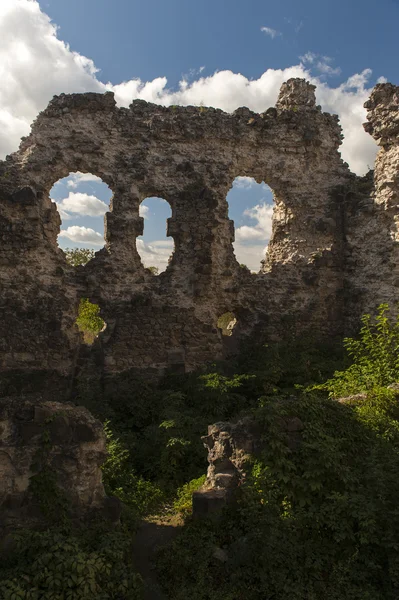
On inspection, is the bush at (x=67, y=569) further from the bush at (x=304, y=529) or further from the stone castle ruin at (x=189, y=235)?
the stone castle ruin at (x=189, y=235)

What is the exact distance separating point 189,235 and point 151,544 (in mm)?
7427

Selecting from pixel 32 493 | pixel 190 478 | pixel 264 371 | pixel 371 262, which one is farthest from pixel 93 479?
pixel 371 262

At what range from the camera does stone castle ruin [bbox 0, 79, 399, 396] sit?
31.7 feet

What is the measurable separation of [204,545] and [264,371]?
5.11 meters

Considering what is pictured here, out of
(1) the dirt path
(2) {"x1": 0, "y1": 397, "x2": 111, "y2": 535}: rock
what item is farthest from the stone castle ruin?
(1) the dirt path

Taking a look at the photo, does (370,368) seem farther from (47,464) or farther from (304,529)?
(47,464)

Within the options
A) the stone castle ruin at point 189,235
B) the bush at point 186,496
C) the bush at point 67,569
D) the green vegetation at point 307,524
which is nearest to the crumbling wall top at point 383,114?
the stone castle ruin at point 189,235

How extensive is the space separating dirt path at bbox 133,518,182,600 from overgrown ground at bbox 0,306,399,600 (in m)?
0.09

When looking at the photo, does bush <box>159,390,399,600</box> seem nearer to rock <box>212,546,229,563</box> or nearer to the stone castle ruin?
rock <box>212,546,229,563</box>

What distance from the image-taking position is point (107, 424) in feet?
27.0

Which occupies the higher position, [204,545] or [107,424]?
[107,424]

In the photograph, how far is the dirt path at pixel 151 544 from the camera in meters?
4.49

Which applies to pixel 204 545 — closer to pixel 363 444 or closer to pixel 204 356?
pixel 363 444

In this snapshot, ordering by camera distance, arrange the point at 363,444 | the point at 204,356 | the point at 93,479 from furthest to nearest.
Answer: the point at 204,356 → the point at 363,444 → the point at 93,479
